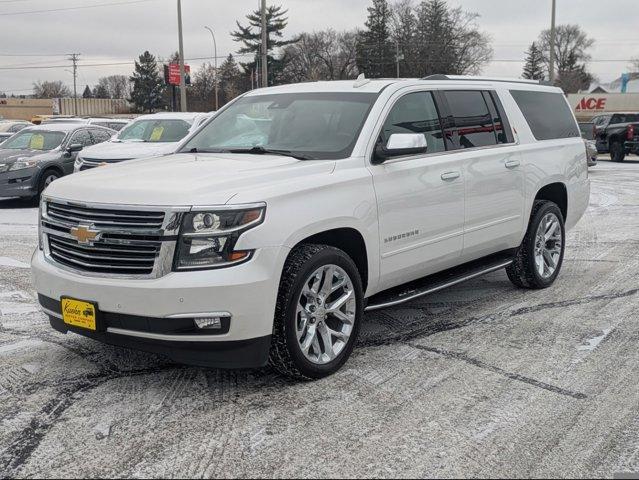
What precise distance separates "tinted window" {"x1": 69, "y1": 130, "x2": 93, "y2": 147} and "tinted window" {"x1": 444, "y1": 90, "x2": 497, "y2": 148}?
10793 millimetres

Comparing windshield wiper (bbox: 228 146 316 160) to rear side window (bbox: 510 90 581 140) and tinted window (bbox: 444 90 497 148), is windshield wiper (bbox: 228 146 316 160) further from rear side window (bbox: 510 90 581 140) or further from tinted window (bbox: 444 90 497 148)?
rear side window (bbox: 510 90 581 140)

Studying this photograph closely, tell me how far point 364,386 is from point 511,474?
1285 mm

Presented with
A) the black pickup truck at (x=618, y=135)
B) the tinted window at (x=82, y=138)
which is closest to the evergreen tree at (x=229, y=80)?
the black pickup truck at (x=618, y=135)

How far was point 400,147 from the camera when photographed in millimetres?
4844

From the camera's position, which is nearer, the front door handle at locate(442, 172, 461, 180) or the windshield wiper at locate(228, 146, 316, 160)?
the windshield wiper at locate(228, 146, 316, 160)

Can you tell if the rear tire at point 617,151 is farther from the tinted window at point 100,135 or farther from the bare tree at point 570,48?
the bare tree at point 570,48

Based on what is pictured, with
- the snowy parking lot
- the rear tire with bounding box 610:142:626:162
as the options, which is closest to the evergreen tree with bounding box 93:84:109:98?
the rear tire with bounding box 610:142:626:162

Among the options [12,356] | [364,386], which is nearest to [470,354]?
[364,386]

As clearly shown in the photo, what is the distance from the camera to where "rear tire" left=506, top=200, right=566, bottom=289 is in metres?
6.78

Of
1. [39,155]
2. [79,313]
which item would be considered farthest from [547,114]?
[39,155]

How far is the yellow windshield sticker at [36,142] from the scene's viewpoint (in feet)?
47.7

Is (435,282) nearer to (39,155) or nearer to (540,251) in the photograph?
(540,251)

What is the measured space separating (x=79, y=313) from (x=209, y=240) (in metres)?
0.93

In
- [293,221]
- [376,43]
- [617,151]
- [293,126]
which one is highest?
[376,43]
